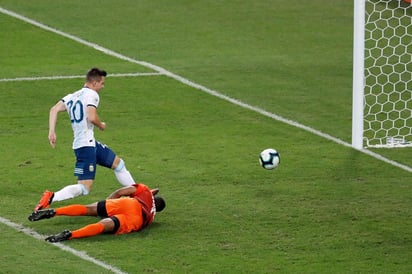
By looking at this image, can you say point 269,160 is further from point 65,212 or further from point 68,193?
point 65,212

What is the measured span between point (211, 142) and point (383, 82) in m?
4.42

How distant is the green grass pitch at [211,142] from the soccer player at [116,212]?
0.11 metres

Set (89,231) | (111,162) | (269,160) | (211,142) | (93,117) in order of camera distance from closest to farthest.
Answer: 1. (89,231)
2. (93,117)
3. (111,162)
4. (269,160)
5. (211,142)

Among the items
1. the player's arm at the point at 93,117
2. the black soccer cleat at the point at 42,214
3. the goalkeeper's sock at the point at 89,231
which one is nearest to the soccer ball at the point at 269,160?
the player's arm at the point at 93,117

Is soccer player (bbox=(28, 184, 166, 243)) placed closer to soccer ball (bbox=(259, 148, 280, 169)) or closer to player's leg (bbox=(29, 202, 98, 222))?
player's leg (bbox=(29, 202, 98, 222))

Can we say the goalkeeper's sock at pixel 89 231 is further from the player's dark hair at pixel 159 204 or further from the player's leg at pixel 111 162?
the player's leg at pixel 111 162

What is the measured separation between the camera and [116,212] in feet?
43.9

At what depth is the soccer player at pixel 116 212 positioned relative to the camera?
1309cm

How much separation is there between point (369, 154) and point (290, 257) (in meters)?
4.92

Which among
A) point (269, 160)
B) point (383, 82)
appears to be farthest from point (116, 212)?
point (383, 82)

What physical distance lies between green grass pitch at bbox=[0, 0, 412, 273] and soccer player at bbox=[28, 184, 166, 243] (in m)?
0.11

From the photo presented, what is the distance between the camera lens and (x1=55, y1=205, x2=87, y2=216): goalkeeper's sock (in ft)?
43.9

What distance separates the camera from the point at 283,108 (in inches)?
768

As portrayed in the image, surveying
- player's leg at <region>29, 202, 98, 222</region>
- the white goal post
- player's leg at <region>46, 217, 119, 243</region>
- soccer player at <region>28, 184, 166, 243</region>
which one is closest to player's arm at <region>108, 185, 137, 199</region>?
soccer player at <region>28, 184, 166, 243</region>
